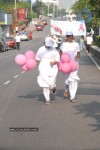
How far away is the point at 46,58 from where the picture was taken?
1404 cm

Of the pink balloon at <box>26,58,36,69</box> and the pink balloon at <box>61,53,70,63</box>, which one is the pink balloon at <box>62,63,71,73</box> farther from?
the pink balloon at <box>26,58,36,69</box>

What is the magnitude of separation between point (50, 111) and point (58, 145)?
3.84 m

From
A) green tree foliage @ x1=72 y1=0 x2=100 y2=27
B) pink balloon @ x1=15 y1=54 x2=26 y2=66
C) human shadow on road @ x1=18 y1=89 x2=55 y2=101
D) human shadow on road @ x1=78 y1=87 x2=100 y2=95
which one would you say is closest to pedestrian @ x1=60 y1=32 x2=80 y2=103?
human shadow on road @ x1=18 y1=89 x2=55 y2=101

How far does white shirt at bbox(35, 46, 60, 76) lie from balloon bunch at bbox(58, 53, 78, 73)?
202 mm

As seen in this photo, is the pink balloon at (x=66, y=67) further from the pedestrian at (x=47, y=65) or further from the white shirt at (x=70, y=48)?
the white shirt at (x=70, y=48)

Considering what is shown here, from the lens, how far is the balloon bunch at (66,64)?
14.1 m

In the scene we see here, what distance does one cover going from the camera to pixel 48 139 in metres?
9.24

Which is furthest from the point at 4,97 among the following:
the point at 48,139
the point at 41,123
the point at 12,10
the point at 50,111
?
the point at 12,10

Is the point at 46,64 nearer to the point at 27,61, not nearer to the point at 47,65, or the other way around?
the point at 47,65

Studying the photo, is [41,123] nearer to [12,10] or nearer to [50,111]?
[50,111]

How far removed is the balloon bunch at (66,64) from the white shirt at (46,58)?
202mm

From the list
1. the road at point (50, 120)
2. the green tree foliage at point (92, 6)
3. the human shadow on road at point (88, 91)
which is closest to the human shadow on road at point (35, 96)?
the road at point (50, 120)

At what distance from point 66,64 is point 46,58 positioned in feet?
1.70

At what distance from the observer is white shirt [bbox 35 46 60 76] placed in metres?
14.0
